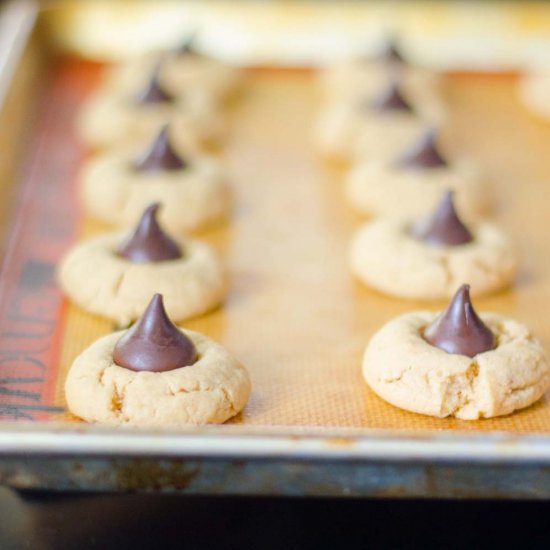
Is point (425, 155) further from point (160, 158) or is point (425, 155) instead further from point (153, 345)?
point (153, 345)

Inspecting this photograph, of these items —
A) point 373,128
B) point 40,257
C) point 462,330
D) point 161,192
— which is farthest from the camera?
point 373,128

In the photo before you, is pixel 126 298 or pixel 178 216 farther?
pixel 178 216

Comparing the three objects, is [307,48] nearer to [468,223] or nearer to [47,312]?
[468,223]

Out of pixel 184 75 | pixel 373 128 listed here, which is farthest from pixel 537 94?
pixel 184 75

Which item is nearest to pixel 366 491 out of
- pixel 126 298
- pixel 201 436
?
pixel 201 436

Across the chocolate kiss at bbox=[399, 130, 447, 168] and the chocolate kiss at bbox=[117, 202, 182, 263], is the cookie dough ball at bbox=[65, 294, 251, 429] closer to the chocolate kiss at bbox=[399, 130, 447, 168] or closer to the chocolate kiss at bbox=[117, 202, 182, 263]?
the chocolate kiss at bbox=[117, 202, 182, 263]
